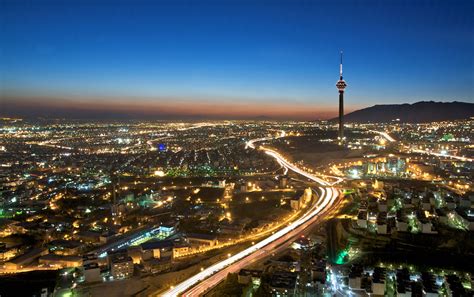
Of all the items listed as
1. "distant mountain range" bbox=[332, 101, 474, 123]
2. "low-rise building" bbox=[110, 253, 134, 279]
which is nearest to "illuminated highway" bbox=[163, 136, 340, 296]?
"low-rise building" bbox=[110, 253, 134, 279]

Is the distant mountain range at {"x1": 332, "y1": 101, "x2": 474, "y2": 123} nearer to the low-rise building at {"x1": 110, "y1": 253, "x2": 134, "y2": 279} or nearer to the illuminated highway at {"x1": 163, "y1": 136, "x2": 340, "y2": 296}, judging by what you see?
the illuminated highway at {"x1": 163, "y1": 136, "x2": 340, "y2": 296}

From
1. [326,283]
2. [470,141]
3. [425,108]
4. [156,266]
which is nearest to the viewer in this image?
[326,283]

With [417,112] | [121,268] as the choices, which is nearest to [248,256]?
[121,268]

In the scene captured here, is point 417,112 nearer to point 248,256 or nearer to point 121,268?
point 248,256

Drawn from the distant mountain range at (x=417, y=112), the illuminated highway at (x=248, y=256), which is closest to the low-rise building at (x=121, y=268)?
the illuminated highway at (x=248, y=256)

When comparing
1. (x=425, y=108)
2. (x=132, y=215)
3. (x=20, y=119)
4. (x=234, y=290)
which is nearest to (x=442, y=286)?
(x=234, y=290)

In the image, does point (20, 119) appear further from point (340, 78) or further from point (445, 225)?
point (445, 225)
